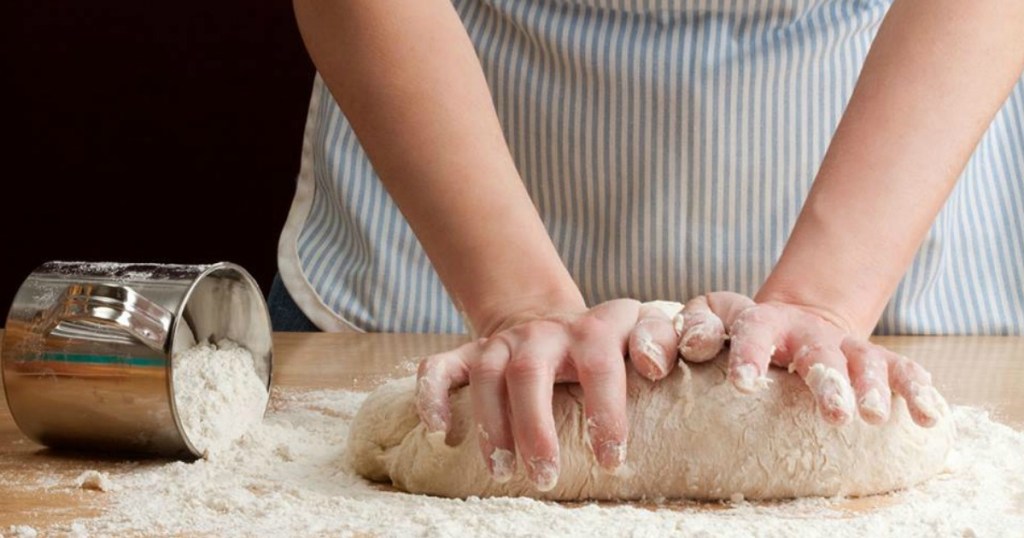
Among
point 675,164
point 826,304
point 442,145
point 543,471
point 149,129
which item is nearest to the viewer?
point 543,471

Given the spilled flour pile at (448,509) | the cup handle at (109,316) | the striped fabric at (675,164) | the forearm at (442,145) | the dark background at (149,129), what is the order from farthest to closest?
1. the dark background at (149,129)
2. the striped fabric at (675,164)
3. the forearm at (442,145)
4. the cup handle at (109,316)
5. the spilled flour pile at (448,509)

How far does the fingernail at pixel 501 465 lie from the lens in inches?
33.7

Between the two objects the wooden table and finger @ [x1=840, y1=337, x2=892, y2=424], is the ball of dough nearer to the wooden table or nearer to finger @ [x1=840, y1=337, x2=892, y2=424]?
finger @ [x1=840, y1=337, x2=892, y2=424]

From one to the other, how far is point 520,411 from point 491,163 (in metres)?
0.31

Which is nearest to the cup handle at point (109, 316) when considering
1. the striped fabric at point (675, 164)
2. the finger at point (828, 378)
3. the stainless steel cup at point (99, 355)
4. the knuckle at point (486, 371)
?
the stainless steel cup at point (99, 355)

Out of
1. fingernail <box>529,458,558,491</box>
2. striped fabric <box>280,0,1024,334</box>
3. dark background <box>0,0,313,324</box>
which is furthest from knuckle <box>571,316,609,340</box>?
dark background <box>0,0,313,324</box>

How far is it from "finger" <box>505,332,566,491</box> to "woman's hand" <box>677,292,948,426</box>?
3.9 inches

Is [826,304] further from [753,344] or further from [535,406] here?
[535,406]

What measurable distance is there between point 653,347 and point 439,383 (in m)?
0.15

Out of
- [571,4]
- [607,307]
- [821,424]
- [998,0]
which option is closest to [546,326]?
[607,307]

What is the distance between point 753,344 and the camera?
86cm

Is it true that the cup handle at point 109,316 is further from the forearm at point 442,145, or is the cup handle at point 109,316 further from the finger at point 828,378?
the finger at point 828,378

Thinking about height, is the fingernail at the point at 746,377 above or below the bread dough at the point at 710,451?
above

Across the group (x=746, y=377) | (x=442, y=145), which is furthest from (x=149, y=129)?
(x=746, y=377)
